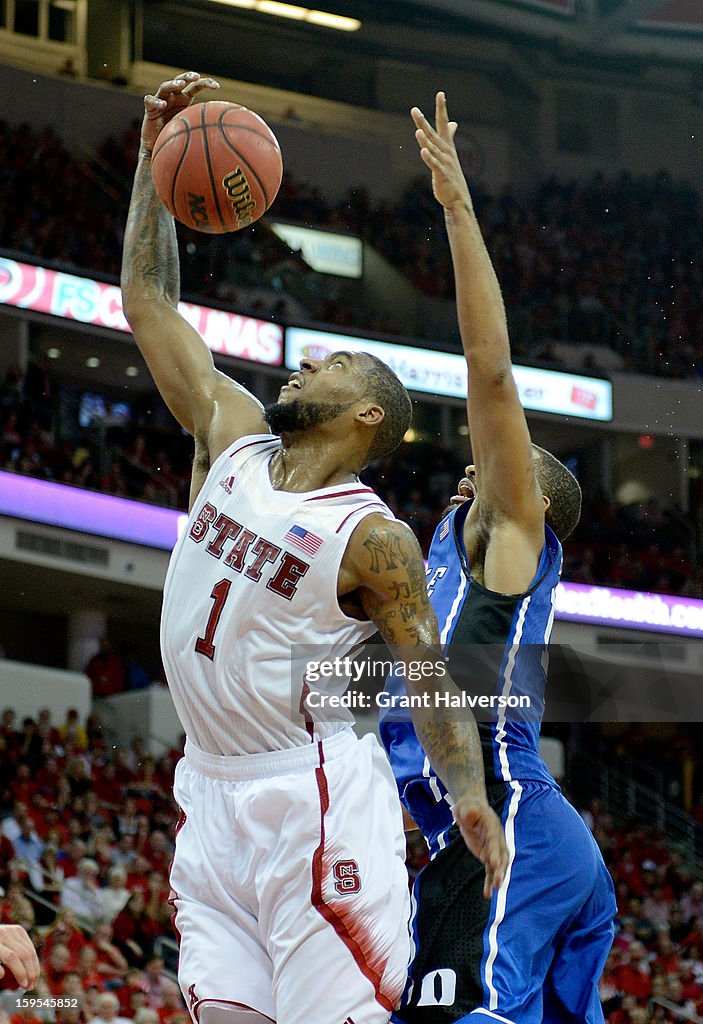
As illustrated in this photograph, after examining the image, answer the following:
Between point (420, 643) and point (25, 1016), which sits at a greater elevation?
point (420, 643)

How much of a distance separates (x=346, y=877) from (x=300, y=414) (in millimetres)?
1112

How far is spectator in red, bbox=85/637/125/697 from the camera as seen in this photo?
49.4ft

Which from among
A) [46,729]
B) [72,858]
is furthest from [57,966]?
[46,729]

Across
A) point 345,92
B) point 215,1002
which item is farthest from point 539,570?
point 345,92

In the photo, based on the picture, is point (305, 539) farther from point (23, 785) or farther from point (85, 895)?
point (23, 785)

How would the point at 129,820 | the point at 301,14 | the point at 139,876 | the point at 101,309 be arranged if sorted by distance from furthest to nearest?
the point at 301,14 < the point at 101,309 < the point at 129,820 < the point at 139,876

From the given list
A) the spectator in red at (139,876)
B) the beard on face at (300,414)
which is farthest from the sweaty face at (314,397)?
the spectator in red at (139,876)

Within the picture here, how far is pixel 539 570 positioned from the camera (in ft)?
11.4

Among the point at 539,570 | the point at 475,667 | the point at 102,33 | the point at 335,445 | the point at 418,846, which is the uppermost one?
the point at 102,33

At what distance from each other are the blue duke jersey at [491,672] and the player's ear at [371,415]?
495 millimetres

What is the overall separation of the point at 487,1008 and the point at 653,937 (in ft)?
36.6

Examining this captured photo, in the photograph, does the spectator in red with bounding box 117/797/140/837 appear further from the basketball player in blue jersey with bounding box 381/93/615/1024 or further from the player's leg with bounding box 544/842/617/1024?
the player's leg with bounding box 544/842/617/1024

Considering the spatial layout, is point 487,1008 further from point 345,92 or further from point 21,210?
point 345,92

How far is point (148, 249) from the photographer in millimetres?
3826
